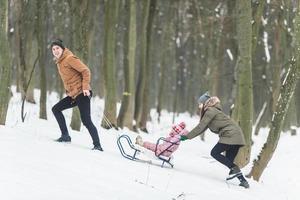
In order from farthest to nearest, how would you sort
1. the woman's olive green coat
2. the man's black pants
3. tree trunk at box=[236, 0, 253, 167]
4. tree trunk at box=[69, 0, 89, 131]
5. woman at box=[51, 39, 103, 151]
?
1. tree trunk at box=[69, 0, 89, 131]
2. tree trunk at box=[236, 0, 253, 167]
3. the woman's olive green coat
4. the man's black pants
5. woman at box=[51, 39, 103, 151]

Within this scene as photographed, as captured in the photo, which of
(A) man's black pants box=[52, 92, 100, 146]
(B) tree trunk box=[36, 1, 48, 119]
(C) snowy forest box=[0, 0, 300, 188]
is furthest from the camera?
(B) tree trunk box=[36, 1, 48, 119]

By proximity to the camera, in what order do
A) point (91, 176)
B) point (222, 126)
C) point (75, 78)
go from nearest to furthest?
point (91, 176) < point (75, 78) < point (222, 126)

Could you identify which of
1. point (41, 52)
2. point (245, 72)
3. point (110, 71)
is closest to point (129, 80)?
point (110, 71)

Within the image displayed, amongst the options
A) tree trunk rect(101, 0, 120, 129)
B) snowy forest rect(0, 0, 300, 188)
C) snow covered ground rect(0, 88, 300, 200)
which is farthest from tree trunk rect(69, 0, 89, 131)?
snow covered ground rect(0, 88, 300, 200)

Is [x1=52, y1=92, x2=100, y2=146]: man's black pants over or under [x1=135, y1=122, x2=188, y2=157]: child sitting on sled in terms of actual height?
over

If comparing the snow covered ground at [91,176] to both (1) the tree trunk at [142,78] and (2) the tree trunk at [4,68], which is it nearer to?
(2) the tree trunk at [4,68]

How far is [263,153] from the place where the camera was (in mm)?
10633

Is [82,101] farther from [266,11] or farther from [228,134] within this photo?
[266,11]

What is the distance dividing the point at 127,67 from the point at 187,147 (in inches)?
133

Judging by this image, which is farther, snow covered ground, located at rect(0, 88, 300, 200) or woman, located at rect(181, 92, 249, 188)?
woman, located at rect(181, 92, 249, 188)

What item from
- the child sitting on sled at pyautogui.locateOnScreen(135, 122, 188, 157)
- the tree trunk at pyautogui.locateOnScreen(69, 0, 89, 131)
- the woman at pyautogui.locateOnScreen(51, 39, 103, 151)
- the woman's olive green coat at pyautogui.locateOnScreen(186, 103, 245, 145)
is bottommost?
the child sitting on sled at pyautogui.locateOnScreen(135, 122, 188, 157)

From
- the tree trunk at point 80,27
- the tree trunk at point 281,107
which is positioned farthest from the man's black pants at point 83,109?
the tree trunk at point 281,107

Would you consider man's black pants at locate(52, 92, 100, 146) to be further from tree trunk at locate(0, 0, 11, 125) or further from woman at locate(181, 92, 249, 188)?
woman at locate(181, 92, 249, 188)

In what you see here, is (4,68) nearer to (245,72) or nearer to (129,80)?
(245,72)
